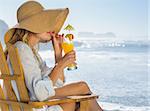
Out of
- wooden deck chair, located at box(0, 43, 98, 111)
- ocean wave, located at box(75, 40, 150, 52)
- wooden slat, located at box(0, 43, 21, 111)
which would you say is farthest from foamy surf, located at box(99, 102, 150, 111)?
wooden slat, located at box(0, 43, 21, 111)

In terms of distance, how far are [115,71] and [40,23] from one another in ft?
6.64

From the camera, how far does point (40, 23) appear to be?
2338 millimetres

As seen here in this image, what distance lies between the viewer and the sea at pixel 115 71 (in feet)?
13.6

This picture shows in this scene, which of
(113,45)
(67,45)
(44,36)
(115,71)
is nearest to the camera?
(44,36)

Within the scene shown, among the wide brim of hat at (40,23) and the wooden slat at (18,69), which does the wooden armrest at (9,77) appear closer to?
the wooden slat at (18,69)

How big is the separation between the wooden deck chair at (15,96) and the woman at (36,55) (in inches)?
1.3

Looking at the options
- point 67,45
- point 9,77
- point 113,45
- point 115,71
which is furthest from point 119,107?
point 9,77

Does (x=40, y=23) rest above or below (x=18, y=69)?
above

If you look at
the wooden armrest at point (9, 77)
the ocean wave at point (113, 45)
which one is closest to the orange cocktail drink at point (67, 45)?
the wooden armrest at point (9, 77)

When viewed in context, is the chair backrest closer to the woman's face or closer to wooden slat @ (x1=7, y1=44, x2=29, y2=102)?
wooden slat @ (x1=7, y1=44, x2=29, y2=102)

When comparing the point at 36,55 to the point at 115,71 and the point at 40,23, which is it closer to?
the point at 40,23

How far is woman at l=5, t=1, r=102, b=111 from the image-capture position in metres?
2.22

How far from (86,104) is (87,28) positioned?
6.31ft

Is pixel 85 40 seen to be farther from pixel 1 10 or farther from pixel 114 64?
pixel 1 10
